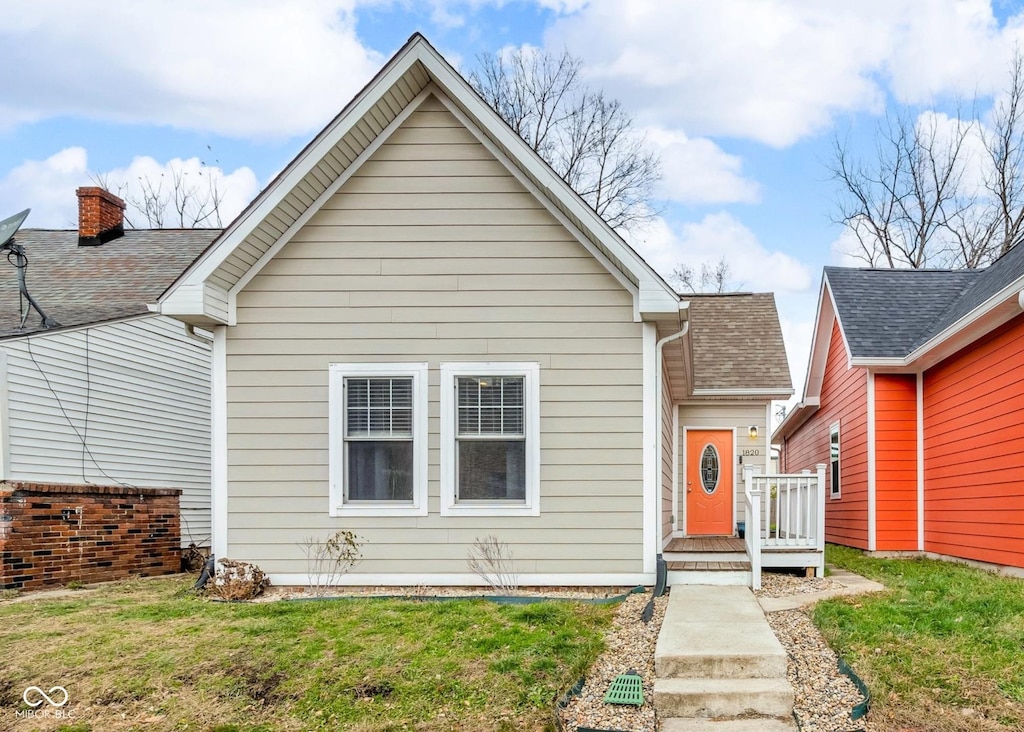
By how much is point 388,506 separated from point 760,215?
18.0 m

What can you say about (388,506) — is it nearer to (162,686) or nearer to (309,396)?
(309,396)

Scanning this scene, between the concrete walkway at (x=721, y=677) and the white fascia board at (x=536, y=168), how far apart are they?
301 cm

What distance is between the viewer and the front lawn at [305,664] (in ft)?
16.7

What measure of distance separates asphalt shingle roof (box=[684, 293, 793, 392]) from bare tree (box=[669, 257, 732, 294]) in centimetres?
1477

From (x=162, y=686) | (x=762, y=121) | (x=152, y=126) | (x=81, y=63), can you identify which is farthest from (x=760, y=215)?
(x=162, y=686)

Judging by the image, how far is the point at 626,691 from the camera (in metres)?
5.27

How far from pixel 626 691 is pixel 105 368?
9.34 meters

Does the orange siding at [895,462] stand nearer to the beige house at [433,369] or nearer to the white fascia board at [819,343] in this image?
the white fascia board at [819,343]

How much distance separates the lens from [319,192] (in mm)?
8234

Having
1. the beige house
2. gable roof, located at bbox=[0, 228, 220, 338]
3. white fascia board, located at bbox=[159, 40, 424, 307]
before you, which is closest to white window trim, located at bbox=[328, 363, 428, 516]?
the beige house

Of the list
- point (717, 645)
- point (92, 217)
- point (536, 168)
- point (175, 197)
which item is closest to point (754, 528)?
point (717, 645)

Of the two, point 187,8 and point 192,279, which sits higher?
point 187,8

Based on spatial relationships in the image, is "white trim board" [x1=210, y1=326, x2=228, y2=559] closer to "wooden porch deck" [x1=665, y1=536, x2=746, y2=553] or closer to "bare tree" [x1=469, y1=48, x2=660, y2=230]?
"wooden porch deck" [x1=665, y1=536, x2=746, y2=553]

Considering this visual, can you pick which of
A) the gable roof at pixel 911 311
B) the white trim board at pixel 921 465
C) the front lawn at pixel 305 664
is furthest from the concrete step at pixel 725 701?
the white trim board at pixel 921 465
